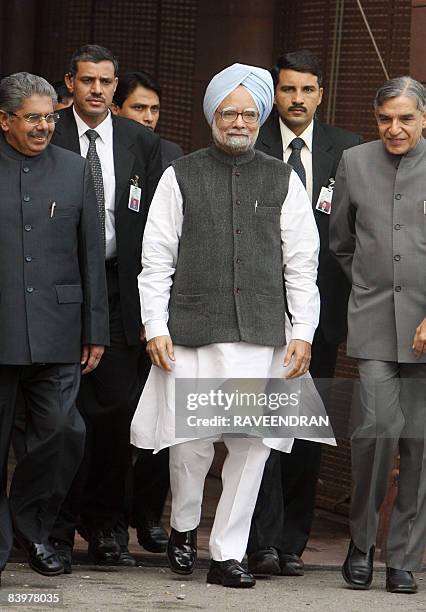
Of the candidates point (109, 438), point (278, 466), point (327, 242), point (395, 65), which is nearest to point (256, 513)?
point (278, 466)

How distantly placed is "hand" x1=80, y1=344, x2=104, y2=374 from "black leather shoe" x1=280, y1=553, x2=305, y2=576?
1.26 meters

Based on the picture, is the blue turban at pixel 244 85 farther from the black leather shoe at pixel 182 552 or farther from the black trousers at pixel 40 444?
the black leather shoe at pixel 182 552

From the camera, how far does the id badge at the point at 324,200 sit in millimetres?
7699

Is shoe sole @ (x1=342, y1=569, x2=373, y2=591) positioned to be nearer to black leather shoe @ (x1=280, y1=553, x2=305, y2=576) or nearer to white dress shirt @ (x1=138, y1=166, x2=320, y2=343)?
black leather shoe @ (x1=280, y1=553, x2=305, y2=576)

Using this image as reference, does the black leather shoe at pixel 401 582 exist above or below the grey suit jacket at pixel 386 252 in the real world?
below

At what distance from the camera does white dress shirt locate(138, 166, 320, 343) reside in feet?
23.3

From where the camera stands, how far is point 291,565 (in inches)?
299

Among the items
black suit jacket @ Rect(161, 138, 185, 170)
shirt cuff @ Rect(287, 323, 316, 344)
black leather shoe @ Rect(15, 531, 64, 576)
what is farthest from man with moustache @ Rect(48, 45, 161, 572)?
shirt cuff @ Rect(287, 323, 316, 344)

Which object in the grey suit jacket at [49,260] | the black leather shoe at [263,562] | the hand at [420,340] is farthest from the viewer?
the black leather shoe at [263,562]

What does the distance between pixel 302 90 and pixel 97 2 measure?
410 centimetres

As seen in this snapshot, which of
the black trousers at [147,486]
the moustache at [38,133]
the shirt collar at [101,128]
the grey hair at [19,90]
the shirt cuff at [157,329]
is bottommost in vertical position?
the black trousers at [147,486]

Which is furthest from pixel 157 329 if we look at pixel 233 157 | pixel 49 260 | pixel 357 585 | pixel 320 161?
pixel 357 585

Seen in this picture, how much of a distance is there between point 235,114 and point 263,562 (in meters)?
1.85

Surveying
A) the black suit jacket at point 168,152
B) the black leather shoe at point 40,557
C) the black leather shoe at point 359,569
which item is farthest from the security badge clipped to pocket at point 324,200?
the black leather shoe at point 40,557
